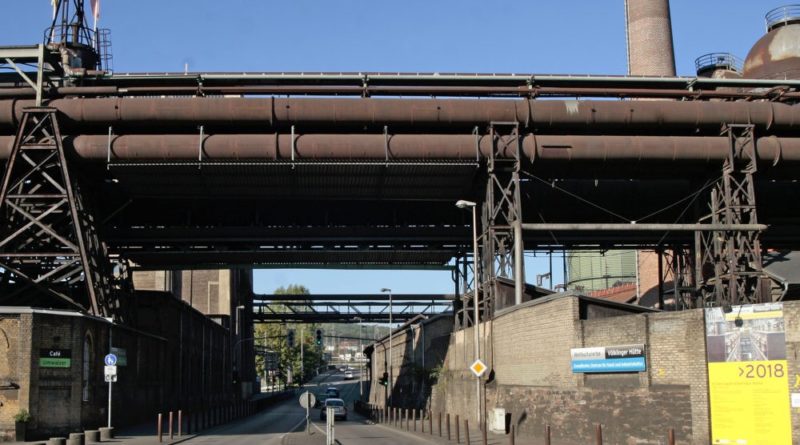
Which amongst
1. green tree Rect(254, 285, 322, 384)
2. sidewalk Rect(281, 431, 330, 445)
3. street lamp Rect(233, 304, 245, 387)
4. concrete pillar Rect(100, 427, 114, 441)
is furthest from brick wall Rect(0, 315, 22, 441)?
green tree Rect(254, 285, 322, 384)

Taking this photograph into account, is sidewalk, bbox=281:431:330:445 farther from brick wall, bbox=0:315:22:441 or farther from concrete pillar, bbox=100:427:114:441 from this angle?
brick wall, bbox=0:315:22:441

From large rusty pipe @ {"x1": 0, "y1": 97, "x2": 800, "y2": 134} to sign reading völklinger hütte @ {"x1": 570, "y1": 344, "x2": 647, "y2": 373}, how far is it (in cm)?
1422

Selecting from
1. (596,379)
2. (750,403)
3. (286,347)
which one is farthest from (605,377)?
(286,347)

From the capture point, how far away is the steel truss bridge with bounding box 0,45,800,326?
35.7 m

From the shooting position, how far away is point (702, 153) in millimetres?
36250

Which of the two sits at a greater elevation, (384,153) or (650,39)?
(650,39)

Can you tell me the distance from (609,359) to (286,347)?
125m

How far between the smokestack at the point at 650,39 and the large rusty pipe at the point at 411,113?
1128 inches

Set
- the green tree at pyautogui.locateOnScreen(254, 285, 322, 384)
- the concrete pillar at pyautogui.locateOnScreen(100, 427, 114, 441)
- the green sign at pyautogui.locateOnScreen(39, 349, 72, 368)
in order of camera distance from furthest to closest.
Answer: the green tree at pyautogui.locateOnScreen(254, 285, 322, 384) < the concrete pillar at pyautogui.locateOnScreen(100, 427, 114, 441) < the green sign at pyautogui.locateOnScreen(39, 349, 72, 368)

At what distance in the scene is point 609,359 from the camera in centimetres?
2419

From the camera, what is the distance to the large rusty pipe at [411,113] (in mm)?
35625

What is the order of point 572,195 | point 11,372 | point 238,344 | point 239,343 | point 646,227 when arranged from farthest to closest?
point 239,343
point 238,344
point 572,195
point 646,227
point 11,372

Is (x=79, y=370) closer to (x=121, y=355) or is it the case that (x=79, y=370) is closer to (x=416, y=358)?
(x=121, y=355)

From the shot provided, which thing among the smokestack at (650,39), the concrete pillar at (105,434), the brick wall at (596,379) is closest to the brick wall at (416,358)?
the brick wall at (596,379)
